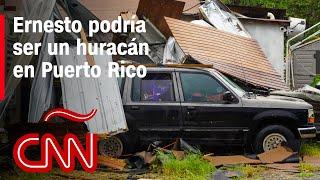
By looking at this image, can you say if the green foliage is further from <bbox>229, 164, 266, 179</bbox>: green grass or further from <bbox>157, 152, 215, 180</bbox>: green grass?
<bbox>157, 152, 215, 180</bbox>: green grass

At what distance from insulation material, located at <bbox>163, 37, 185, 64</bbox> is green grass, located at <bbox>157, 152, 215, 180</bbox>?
317 cm

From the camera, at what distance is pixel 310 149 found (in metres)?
10.4

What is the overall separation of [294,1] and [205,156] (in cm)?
2362

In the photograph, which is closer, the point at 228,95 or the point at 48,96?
the point at 48,96

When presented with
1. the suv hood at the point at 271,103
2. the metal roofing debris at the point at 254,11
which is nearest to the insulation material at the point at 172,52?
the suv hood at the point at 271,103

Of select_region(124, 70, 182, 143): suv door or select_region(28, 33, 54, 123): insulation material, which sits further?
select_region(124, 70, 182, 143): suv door

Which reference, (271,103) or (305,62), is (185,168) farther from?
(305,62)

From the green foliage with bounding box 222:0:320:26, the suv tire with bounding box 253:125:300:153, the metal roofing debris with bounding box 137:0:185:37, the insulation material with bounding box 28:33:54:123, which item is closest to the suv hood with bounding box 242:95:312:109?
the suv tire with bounding box 253:125:300:153

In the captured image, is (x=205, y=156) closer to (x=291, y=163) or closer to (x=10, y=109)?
(x=291, y=163)

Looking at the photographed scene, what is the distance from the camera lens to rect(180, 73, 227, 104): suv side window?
31.5 feet

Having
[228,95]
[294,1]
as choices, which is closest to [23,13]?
[228,95]

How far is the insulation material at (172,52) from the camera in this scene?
11180 mm

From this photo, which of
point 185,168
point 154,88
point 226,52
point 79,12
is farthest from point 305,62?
point 185,168

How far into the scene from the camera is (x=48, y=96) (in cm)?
873
